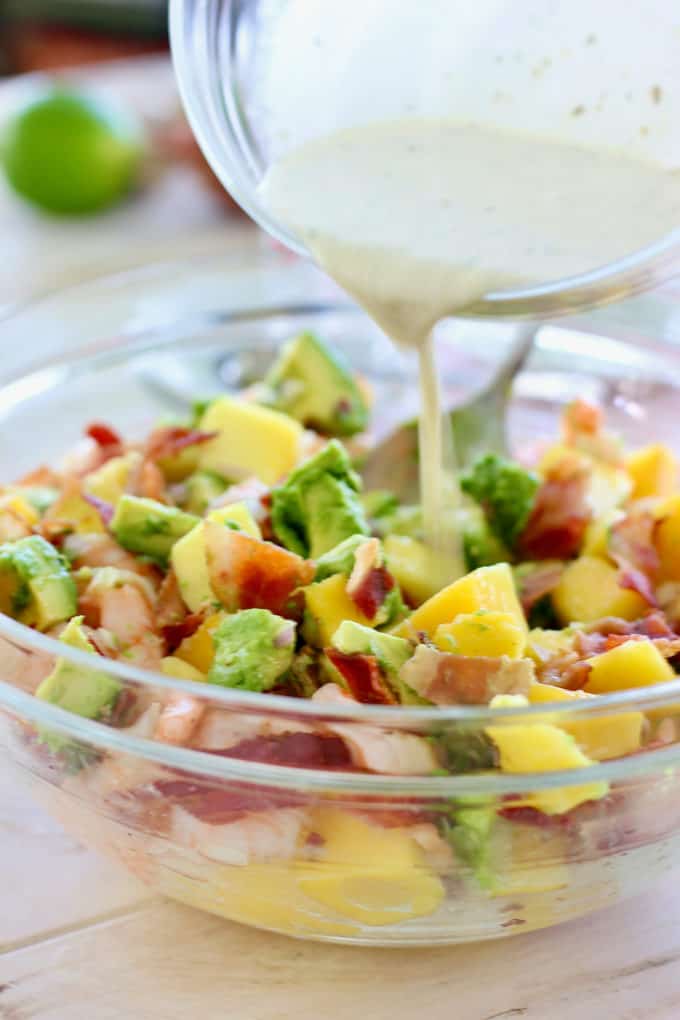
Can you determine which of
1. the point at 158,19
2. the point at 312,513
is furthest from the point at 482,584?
the point at 158,19

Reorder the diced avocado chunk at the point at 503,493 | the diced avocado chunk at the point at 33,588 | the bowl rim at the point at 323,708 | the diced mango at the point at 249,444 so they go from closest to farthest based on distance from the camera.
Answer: the bowl rim at the point at 323,708 → the diced avocado chunk at the point at 33,588 → the diced avocado chunk at the point at 503,493 → the diced mango at the point at 249,444

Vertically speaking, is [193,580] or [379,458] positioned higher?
[193,580]

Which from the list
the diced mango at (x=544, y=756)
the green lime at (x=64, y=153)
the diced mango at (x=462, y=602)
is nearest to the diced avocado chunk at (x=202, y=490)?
the diced mango at (x=462, y=602)

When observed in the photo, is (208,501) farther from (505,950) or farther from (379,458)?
(505,950)

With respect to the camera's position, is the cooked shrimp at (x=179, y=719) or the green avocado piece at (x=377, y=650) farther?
the green avocado piece at (x=377, y=650)

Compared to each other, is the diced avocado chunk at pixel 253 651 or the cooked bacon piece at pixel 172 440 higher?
the diced avocado chunk at pixel 253 651

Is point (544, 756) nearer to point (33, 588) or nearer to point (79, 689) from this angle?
point (79, 689)

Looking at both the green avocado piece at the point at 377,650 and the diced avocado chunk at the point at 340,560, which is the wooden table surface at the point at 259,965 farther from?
the diced avocado chunk at the point at 340,560

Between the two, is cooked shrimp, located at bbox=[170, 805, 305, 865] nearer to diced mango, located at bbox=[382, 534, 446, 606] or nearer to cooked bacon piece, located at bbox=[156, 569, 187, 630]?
cooked bacon piece, located at bbox=[156, 569, 187, 630]
